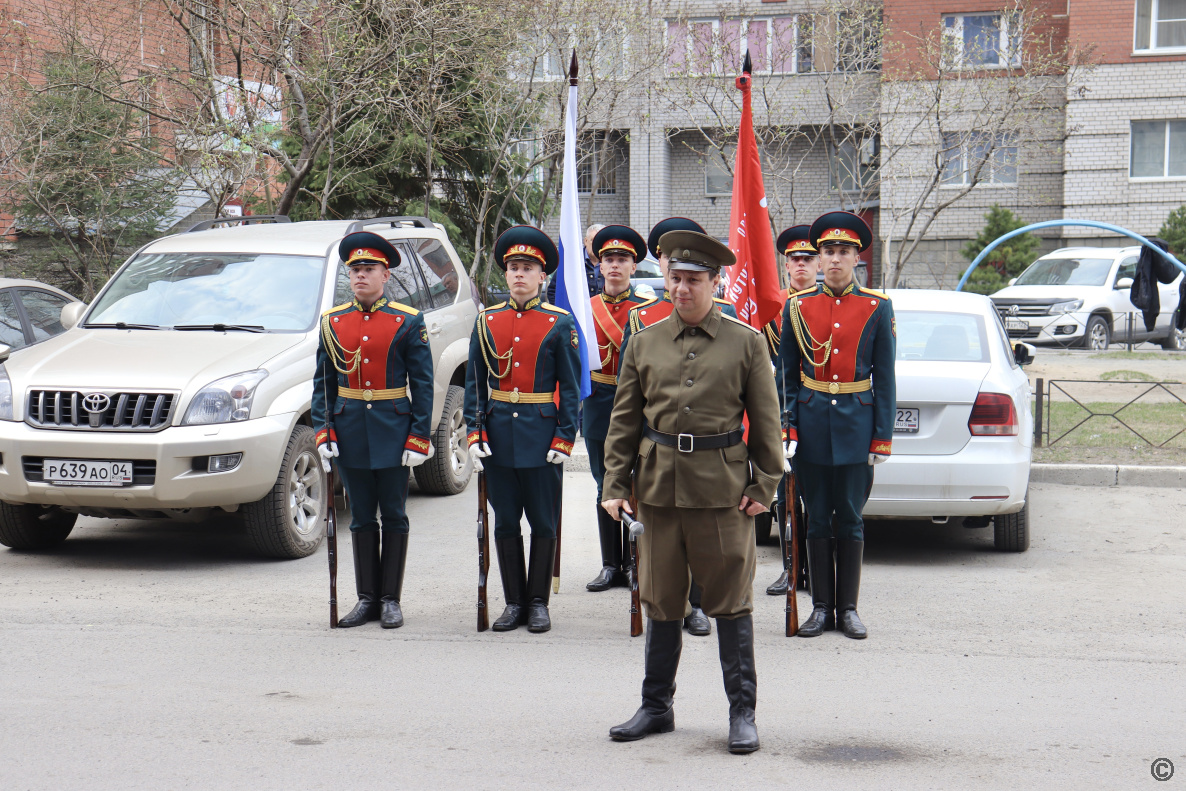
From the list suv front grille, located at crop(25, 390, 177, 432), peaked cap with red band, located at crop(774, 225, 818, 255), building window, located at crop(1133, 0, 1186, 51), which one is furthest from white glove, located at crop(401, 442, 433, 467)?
building window, located at crop(1133, 0, 1186, 51)

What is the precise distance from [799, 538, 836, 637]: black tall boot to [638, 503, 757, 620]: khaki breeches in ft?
5.32

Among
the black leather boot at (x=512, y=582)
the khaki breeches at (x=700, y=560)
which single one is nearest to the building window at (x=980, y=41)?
the black leather boot at (x=512, y=582)

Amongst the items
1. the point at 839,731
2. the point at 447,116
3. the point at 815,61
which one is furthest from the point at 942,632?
the point at 815,61

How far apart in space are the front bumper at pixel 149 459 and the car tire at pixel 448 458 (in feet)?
7.90

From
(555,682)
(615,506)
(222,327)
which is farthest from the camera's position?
(222,327)

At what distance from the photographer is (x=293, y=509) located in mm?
7512

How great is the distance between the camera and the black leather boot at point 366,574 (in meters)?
6.11

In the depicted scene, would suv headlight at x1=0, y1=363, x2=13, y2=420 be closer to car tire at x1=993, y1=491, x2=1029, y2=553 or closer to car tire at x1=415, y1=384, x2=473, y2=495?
car tire at x1=415, y1=384, x2=473, y2=495

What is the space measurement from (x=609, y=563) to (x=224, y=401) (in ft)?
7.98

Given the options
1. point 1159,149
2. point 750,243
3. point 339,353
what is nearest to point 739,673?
point 750,243

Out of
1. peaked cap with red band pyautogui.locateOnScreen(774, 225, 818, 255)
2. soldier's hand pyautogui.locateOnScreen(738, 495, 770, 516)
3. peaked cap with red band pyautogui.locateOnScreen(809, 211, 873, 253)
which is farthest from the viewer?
peaked cap with red band pyautogui.locateOnScreen(774, 225, 818, 255)

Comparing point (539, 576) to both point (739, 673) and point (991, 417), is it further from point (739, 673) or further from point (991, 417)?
point (991, 417)

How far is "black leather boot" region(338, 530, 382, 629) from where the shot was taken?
6.11 meters

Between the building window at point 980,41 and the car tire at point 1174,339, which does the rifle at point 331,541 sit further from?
the car tire at point 1174,339
